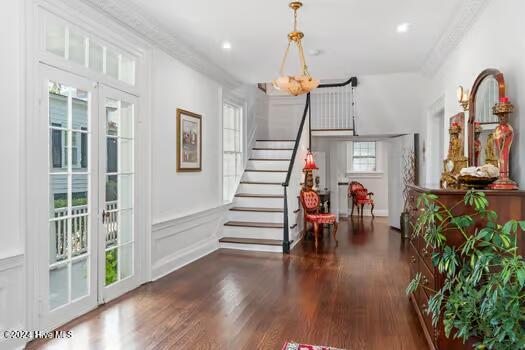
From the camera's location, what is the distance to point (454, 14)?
388 centimetres

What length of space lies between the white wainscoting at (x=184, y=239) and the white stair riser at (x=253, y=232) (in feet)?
0.59

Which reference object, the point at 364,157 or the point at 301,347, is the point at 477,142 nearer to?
the point at 301,347

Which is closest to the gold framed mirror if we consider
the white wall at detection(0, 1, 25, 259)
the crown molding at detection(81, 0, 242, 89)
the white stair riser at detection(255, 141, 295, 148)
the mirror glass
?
the mirror glass

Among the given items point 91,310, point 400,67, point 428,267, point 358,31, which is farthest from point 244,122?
point 428,267

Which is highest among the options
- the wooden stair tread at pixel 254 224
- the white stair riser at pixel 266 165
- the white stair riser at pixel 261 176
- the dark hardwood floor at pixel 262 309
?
the white stair riser at pixel 266 165

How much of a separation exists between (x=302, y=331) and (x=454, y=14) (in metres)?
3.52

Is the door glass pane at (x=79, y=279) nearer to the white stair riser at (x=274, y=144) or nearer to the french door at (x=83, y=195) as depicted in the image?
the french door at (x=83, y=195)

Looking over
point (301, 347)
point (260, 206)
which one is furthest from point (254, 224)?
point (301, 347)

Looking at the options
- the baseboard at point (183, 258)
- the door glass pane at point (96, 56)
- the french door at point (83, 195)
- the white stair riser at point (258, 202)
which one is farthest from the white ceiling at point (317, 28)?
the baseboard at point (183, 258)

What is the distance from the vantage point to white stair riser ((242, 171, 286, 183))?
735 cm

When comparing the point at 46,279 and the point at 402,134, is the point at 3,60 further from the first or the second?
the point at 402,134

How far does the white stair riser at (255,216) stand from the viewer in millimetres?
6559

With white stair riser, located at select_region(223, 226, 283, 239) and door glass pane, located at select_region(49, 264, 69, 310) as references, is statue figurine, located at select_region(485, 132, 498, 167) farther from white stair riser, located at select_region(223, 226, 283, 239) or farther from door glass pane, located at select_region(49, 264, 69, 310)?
white stair riser, located at select_region(223, 226, 283, 239)

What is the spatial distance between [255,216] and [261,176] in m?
1.07
